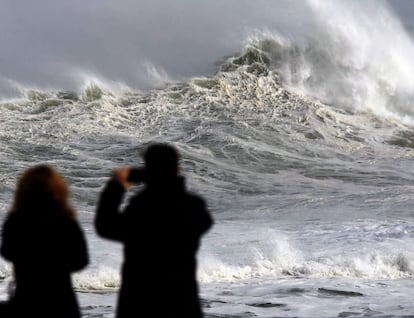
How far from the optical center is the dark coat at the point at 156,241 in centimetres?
311

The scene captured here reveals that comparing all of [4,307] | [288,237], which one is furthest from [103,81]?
[4,307]

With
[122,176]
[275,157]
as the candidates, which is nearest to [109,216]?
[122,176]

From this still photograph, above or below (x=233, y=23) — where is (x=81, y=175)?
below

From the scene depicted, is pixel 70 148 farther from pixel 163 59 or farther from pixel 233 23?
pixel 233 23

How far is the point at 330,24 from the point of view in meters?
31.9

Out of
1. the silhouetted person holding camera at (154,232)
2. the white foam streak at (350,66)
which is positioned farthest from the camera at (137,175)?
the white foam streak at (350,66)

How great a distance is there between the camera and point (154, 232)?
3.12m

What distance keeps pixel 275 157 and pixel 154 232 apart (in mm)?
17575

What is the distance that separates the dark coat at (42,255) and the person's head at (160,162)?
0.36 metres

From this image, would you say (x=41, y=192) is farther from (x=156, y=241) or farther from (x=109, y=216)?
(x=156, y=241)

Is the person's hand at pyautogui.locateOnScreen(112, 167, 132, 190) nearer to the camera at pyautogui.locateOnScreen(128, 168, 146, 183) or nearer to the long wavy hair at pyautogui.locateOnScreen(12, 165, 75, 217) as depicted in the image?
the camera at pyautogui.locateOnScreen(128, 168, 146, 183)

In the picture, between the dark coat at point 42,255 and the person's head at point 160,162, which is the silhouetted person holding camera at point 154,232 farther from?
the dark coat at point 42,255

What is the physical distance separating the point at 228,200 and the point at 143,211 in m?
12.3

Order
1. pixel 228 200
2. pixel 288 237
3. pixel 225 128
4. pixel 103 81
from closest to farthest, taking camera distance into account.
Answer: pixel 288 237
pixel 228 200
pixel 225 128
pixel 103 81
